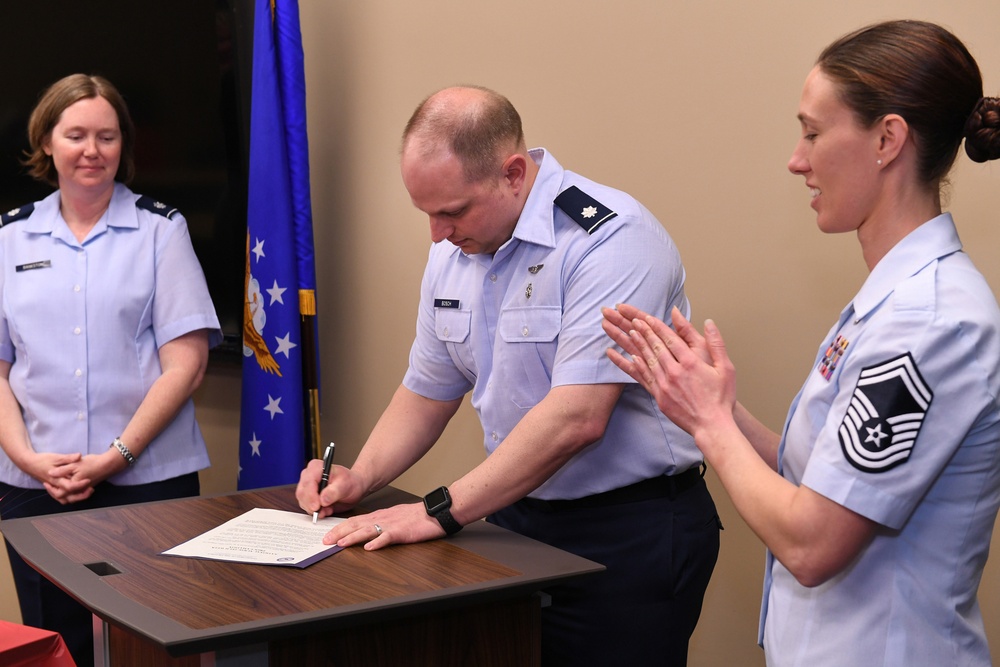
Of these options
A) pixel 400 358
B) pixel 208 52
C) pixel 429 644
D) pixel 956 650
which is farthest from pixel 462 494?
pixel 208 52

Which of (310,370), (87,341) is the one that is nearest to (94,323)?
(87,341)

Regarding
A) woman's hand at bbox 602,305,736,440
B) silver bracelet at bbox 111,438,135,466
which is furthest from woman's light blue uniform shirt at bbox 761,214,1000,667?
silver bracelet at bbox 111,438,135,466

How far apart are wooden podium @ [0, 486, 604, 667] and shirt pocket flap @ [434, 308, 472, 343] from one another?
393 millimetres

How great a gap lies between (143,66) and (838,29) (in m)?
2.26

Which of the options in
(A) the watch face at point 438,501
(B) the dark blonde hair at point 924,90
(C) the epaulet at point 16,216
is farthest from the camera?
(C) the epaulet at point 16,216

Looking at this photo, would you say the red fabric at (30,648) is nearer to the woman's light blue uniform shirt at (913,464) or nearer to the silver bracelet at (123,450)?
the silver bracelet at (123,450)

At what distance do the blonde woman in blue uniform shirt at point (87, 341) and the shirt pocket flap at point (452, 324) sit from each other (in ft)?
2.98

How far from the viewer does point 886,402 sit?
111 cm

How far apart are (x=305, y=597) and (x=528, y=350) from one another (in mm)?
639

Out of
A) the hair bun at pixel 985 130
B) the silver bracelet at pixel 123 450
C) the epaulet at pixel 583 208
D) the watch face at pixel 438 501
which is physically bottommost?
the silver bracelet at pixel 123 450

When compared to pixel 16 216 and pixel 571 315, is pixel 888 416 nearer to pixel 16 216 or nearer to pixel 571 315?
pixel 571 315

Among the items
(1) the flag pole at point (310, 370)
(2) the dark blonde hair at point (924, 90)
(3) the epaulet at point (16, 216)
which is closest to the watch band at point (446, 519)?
(2) the dark blonde hair at point (924, 90)

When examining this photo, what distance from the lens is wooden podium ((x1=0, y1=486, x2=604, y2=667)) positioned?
1315mm

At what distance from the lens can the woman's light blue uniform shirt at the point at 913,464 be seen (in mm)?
1111
